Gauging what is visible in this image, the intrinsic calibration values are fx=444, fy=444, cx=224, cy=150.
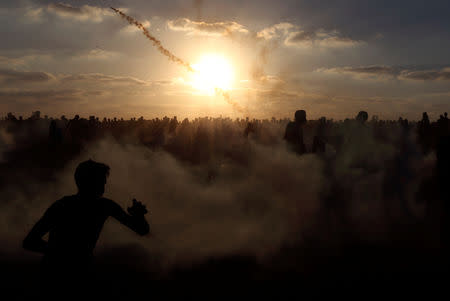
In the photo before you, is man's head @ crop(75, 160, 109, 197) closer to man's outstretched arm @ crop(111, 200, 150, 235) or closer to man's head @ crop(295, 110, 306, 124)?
man's outstretched arm @ crop(111, 200, 150, 235)

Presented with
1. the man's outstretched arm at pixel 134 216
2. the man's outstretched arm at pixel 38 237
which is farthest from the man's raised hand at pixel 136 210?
the man's outstretched arm at pixel 38 237

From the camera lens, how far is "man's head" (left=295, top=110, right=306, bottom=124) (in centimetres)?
1242

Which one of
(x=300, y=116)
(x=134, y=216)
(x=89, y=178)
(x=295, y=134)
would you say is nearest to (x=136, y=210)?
(x=134, y=216)

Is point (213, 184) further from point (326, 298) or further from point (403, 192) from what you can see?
point (326, 298)

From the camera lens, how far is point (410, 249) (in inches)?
313

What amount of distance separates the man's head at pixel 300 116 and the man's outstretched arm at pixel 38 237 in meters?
10.1

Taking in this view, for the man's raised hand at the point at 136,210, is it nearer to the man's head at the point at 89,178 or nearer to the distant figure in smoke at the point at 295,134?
the man's head at the point at 89,178

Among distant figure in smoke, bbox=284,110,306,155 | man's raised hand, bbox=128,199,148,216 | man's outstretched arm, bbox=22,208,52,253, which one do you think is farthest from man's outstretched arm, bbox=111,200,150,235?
distant figure in smoke, bbox=284,110,306,155

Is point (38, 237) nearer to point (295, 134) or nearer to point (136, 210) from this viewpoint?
point (136, 210)

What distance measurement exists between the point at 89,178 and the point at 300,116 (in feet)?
32.9

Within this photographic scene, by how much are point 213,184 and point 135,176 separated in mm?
2844

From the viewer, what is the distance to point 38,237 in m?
2.94

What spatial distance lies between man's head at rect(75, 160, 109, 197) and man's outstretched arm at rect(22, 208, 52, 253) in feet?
0.88

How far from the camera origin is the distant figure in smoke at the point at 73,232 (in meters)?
2.96
